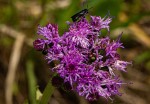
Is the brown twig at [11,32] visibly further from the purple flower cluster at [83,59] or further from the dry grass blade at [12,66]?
the purple flower cluster at [83,59]

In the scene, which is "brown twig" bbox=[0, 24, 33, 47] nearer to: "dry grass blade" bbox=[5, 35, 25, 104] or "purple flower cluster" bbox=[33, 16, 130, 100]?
"dry grass blade" bbox=[5, 35, 25, 104]

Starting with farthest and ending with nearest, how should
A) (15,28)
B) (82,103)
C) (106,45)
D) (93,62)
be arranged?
1. (15,28)
2. (82,103)
3. (106,45)
4. (93,62)

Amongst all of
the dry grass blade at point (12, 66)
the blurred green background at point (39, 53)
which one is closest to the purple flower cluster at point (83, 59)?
the blurred green background at point (39, 53)

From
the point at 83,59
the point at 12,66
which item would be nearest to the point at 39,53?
the point at 12,66

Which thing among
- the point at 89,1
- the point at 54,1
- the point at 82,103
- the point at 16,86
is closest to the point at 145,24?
the point at 54,1

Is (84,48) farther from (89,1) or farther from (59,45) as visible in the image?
(89,1)

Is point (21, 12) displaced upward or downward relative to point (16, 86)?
upward

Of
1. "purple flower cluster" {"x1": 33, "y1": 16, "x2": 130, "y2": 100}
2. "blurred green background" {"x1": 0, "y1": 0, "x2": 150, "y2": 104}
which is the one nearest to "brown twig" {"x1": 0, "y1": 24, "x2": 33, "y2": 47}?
"blurred green background" {"x1": 0, "y1": 0, "x2": 150, "y2": 104}
